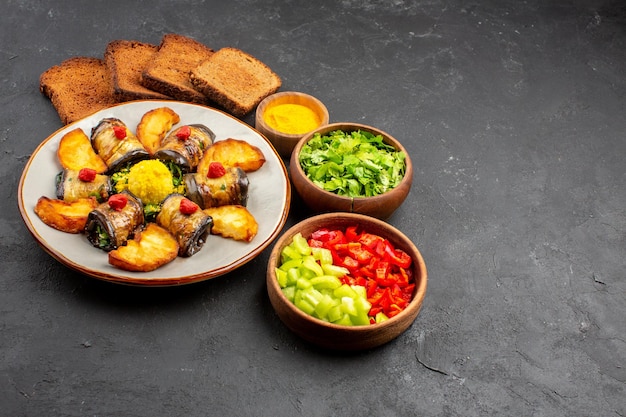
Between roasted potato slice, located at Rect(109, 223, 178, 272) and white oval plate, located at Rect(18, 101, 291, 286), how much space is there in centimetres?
4

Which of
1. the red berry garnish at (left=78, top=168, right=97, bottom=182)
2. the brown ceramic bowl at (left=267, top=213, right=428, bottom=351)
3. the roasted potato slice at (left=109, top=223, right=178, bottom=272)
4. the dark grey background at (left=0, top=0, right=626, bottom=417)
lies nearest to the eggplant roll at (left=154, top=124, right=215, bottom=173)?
the red berry garnish at (left=78, top=168, right=97, bottom=182)

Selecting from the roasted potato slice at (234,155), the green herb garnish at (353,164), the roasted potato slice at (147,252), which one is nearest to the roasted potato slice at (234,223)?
the roasted potato slice at (147,252)

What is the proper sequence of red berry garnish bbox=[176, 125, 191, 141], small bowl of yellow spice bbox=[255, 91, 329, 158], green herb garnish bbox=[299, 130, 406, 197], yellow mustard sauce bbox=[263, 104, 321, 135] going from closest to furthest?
green herb garnish bbox=[299, 130, 406, 197] → red berry garnish bbox=[176, 125, 191, 141] → small bowl of yellow spice bbox=[255, 91, 329, 158] → yellow mustard sauce bbox=[263, 104, 321, 135]

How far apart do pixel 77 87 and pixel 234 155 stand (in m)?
1.74

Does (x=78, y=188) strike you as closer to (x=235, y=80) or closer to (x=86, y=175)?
(x=86, y=175)

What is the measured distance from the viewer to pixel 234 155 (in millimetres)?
5055

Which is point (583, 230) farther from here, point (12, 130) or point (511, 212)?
point (12, 130)

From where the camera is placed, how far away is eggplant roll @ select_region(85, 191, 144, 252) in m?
4.41

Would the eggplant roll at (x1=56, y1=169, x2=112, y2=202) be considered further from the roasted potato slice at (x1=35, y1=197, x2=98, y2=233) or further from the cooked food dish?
the roasted potato slice at (x1=35, y1=197, x2=98, y2=233)

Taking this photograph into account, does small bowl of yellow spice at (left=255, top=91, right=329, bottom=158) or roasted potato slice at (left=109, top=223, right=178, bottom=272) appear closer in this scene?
roasted potato slice at (left=109, top=223, right=178, bottom=272)

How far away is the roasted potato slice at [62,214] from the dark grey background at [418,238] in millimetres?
358

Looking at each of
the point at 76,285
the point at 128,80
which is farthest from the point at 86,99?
the point at 76,285

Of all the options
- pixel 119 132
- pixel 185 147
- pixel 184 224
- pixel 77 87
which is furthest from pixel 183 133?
pixel 77 87

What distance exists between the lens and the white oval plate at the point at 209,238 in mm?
4285
